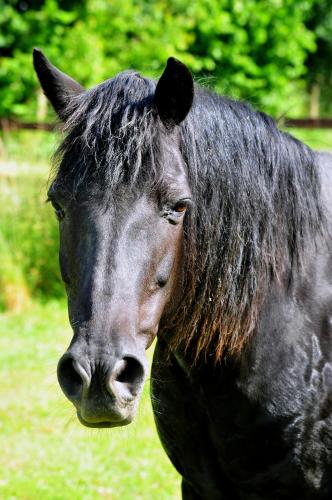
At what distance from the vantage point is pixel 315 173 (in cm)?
296

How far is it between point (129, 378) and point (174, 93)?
0.94 m

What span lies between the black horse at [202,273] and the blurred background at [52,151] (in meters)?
0.30

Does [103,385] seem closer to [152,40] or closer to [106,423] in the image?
[106,423]

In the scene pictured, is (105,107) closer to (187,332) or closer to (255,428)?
(187,332)

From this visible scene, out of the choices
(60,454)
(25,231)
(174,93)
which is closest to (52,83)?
(174,93)

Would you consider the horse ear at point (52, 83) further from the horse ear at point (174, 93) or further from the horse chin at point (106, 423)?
the horse chin at point (106, 423)

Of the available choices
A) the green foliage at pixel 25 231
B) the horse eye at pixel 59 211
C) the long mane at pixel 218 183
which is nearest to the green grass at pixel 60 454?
the long mane at pixel 218 183

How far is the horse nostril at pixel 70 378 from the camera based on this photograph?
2182mm

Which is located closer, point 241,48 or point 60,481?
point 60,481

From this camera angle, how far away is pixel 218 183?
2684 mm

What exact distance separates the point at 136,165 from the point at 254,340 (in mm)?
849

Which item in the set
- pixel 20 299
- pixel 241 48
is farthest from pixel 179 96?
pixel 241 48

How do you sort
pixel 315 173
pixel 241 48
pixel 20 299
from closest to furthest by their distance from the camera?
pixel 315 173, pixel 20 299, pixel 241 48

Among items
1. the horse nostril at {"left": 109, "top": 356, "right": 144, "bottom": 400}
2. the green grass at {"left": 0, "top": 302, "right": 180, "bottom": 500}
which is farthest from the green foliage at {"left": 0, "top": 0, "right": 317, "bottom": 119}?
the horse nostril at {"left": 109, "top": 356, "right": 144, "bottom": 400}
